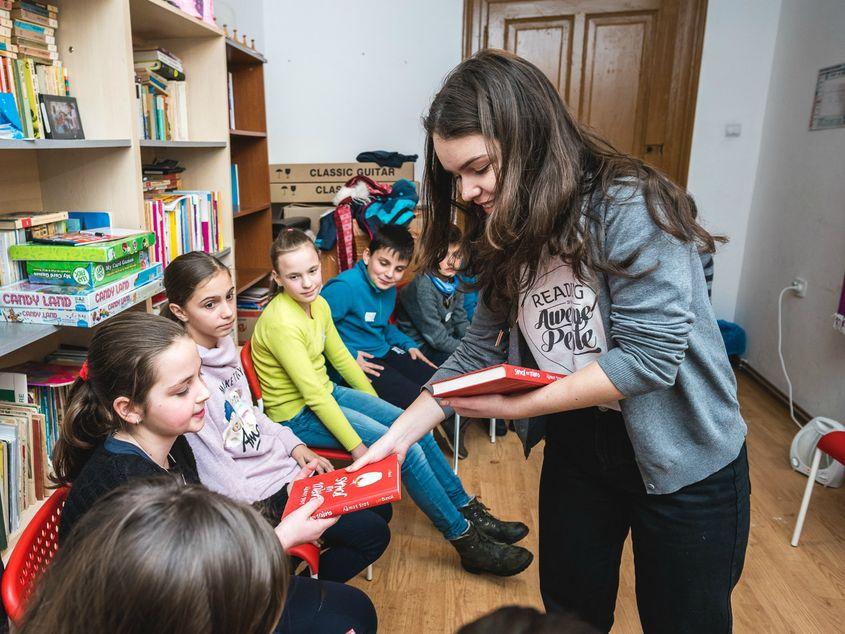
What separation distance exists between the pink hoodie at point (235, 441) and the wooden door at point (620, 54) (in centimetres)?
314

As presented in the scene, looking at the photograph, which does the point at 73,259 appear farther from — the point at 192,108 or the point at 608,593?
the point at 608,593

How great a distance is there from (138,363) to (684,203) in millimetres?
1031

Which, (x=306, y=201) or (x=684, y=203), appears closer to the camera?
(x=684, y=203)

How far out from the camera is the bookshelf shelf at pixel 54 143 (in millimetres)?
1400

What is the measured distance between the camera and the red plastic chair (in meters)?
0.86

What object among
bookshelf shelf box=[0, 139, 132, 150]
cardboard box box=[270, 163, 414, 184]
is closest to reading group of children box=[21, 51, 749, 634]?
bookshelf shelf box=[0, 139, 132, 150]

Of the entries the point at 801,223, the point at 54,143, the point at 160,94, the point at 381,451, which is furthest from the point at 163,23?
the point at 801,223

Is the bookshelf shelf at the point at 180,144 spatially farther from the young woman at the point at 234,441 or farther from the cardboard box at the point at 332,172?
the cardboard box at the point at 332,172

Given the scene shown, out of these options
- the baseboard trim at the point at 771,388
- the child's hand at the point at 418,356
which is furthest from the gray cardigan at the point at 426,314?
the baseboard trim at the point at 771,388

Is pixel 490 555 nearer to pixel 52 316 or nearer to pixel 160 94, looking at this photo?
pixel 52 316

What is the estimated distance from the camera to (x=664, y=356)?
0.85 meters

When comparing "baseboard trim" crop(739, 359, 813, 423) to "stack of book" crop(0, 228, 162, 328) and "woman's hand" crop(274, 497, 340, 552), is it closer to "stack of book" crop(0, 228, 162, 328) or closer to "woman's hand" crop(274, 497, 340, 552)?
"woman's hand" crop(274, 497, 340, 552)

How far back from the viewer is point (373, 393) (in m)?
2.29

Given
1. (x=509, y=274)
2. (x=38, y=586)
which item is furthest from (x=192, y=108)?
(x=38, y=586)
